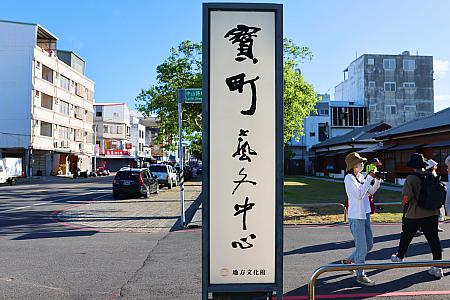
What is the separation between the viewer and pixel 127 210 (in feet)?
52.5

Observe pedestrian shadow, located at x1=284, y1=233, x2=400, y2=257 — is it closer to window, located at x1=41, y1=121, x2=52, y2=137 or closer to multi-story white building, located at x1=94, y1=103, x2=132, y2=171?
window, located at x1=41, y1=121, x2=52, y2=137

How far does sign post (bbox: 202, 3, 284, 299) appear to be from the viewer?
3.44 meters

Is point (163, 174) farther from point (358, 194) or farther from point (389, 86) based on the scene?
point (389, 86)

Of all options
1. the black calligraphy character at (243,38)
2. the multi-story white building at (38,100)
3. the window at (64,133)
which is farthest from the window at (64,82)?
the black calligraphy character at (243,38)

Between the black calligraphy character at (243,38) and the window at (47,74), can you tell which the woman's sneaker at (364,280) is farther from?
the window at (47,74)

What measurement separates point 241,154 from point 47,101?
50194 mm

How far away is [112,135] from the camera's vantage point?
72.1 m

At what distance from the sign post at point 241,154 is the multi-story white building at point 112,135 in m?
69.8

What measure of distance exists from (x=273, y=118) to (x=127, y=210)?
13444mm

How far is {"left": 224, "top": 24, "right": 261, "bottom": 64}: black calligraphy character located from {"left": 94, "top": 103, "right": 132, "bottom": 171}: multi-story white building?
6982cm

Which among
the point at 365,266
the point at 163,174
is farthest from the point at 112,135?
the point at 365,266

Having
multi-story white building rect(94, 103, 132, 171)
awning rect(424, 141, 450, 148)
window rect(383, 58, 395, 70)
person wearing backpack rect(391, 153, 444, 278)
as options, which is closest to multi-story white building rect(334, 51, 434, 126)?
window rect(383, 58, 395, 70)

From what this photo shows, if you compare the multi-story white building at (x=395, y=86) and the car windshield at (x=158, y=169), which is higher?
the multi-story white building at (x=395, y=86)

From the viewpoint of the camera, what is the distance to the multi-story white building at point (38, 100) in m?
44.1
